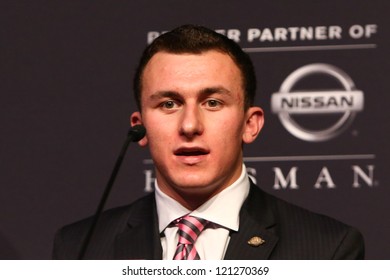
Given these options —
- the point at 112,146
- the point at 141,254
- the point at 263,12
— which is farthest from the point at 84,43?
the point at 141,254

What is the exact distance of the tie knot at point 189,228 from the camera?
7.84 feet

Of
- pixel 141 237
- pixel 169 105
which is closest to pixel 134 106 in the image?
pixel 169 105

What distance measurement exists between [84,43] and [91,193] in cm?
51

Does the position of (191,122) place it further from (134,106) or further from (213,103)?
(134,106)

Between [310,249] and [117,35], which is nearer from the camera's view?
[310,249]

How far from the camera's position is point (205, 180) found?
7.88 ft

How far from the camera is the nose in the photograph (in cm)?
239

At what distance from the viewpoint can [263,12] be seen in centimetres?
288

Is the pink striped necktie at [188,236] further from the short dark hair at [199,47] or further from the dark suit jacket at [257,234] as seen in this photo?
the short dark hair at [199,47]

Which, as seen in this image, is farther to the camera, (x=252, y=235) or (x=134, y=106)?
(x=134, y=106)

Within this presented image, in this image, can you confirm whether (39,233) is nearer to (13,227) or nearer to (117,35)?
(13,227)

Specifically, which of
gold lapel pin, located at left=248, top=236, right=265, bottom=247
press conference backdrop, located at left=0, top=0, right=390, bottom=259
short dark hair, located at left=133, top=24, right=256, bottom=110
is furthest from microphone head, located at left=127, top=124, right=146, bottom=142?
press conference backdrop, located at left=0, top=0, right=390, bottom=259

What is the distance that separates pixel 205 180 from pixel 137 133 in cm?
24
